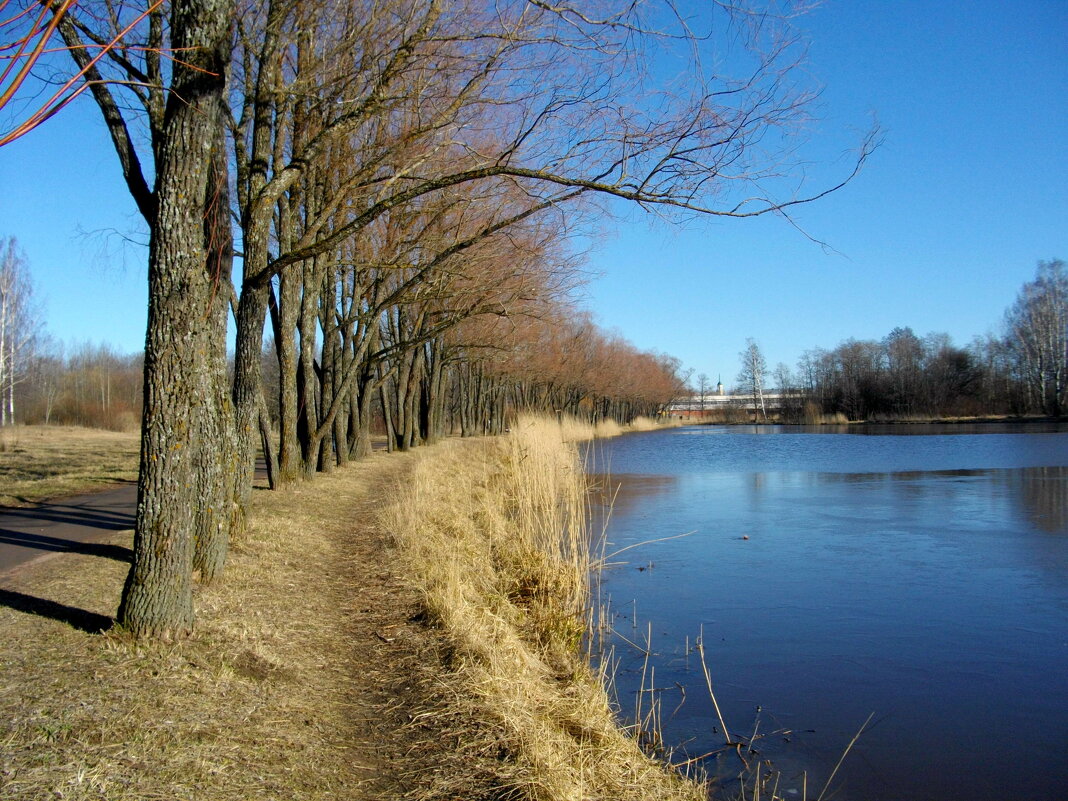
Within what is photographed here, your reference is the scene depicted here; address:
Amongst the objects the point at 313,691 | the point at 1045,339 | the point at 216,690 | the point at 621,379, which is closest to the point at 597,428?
the point at 621,379

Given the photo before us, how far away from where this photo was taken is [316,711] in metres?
4.36

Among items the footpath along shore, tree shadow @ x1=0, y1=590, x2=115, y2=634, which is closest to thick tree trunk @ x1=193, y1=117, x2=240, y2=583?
the footpath along shore

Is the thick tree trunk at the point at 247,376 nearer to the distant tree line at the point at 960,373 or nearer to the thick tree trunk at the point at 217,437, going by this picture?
the thick tree trunk at the point at 217,437

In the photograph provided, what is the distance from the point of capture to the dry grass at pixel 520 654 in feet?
12.8

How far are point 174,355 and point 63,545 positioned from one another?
4.47 m

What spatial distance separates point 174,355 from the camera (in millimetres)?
4773

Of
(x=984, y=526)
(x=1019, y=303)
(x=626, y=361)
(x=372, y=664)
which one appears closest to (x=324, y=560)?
(x=372, y=664)

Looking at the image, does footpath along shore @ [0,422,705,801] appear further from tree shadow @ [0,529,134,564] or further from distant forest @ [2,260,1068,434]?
distant forest @ [2,260,1068,434]

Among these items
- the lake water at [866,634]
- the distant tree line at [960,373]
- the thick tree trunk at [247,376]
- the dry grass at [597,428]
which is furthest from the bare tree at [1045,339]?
the thick tree trunk at [247,376]

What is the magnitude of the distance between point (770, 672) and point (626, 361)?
62.0 metres

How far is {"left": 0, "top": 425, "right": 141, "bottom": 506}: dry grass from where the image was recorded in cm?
1320

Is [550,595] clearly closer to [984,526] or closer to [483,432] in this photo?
[984,526]

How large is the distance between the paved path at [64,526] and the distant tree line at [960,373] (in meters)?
60.8

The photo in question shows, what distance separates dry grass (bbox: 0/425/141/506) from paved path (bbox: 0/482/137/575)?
2.44 ft
